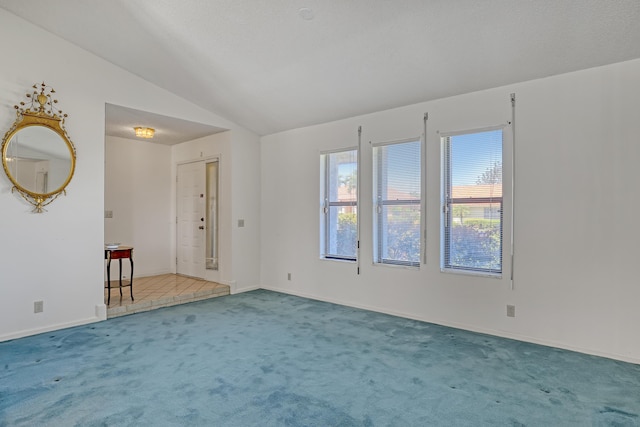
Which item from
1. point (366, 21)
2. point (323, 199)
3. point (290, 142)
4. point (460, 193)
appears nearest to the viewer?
point (366, 21)

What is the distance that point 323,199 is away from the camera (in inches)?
214

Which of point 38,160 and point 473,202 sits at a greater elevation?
point 38,160

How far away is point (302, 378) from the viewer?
282cm

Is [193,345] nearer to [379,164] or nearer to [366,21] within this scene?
[379,164]

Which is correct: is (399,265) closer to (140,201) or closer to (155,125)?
(155,125)

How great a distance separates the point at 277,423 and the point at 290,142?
428cm

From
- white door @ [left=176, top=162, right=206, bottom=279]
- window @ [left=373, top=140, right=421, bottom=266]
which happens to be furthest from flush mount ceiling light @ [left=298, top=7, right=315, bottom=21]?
white door @ [left=176, top=162, right=206, bottom=279]

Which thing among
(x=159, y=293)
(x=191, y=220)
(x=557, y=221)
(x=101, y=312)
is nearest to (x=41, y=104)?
(x=101, y=312)

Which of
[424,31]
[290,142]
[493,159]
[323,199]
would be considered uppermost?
[424,31]

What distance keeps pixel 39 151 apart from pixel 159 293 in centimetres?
236

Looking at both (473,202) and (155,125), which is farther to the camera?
(155,125)

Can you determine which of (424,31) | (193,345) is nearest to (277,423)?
(193,345)

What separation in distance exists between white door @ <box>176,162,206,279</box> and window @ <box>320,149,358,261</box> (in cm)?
227

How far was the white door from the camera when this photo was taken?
6.43 meters
